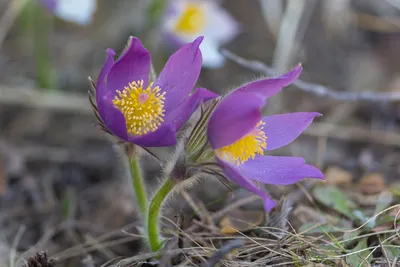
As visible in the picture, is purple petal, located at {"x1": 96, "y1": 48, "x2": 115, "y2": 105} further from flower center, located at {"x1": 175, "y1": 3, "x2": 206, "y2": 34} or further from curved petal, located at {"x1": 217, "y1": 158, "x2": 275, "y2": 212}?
flower center, located at {"x1": 175, "y1": 3, "x2": 206, "y2": 34}

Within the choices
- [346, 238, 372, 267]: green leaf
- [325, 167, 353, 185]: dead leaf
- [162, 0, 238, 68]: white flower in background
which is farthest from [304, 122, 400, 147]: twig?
[346, 238, 372, 267]: green leaf

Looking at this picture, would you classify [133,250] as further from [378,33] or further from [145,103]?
[378,33]

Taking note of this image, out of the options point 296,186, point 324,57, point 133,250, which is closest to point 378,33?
point 324,57

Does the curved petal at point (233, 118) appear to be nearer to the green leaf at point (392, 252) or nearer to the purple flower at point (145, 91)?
the purple flower at point (145, 91)

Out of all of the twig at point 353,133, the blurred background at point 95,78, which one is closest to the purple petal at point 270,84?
the blurred background at point 95,78

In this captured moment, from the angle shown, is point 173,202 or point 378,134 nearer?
point 173,202

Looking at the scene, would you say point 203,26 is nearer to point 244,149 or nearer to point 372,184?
point 372,184
